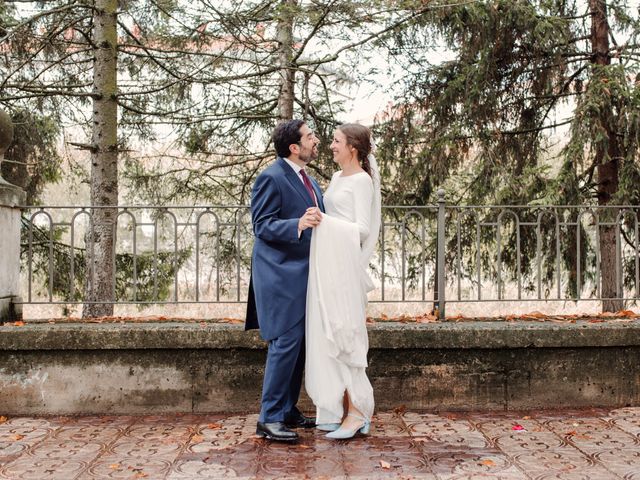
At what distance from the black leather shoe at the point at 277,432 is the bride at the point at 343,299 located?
0.22m

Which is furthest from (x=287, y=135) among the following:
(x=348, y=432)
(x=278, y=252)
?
(x=348, y=432)

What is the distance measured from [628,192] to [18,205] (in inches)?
305

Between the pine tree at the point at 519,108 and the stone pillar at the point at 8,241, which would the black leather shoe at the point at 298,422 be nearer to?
the stone pillar at the point at 8,241

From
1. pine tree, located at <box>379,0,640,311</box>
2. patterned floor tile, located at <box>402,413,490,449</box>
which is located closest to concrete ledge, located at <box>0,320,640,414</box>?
patterned floor tile, located at <box>402,413,490,449</box>

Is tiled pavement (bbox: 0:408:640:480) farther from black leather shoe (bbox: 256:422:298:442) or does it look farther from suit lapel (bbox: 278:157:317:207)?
suit lapel (bbox: 278:157:317:207)

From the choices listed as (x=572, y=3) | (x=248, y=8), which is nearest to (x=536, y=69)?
(x=572, y=3)

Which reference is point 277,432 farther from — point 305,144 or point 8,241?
point 8,241

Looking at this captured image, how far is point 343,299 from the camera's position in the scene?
4277 mm

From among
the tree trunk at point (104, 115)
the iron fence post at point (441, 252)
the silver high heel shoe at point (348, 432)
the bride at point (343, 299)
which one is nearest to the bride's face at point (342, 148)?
the bride at point (343, 299)

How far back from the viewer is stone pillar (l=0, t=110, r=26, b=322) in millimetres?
5492

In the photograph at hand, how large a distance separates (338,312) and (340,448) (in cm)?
81

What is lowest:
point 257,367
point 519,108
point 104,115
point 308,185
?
point 257,367

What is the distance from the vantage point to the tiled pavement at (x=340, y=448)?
3.73 m

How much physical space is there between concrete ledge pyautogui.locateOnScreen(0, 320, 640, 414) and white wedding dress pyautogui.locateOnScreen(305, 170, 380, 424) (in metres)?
0.87
